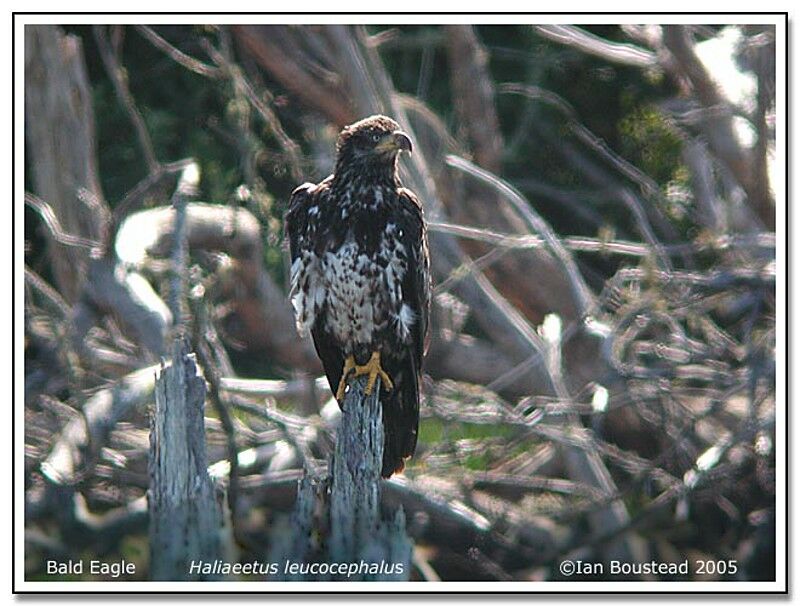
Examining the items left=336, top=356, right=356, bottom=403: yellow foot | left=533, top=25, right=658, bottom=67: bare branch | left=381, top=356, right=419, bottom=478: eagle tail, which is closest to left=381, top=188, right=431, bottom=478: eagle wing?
left=381, top=356, right=419, bottom=478: eagle tail

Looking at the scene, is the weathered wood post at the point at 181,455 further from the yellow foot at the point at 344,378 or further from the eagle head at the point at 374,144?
the eagle head at the point at 374,144

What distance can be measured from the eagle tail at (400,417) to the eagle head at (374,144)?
2.06ft

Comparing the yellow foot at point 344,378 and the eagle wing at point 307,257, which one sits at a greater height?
the eagle wing at point 307,257

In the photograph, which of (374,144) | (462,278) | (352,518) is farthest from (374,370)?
(462,278)

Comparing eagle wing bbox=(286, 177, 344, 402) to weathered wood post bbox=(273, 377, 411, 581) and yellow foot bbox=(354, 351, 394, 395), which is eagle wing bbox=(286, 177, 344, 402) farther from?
weathered wood post bbox=(273, 377, 411, 581)

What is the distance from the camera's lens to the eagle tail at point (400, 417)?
13.3ft

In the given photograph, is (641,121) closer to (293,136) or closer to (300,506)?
(293,136)

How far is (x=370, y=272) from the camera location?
3.96 meters

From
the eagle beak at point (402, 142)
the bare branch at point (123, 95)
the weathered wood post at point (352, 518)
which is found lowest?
the weathered wood post at point (352, 518)

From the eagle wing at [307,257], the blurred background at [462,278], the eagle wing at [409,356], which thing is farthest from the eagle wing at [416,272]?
the blurred background at [462,278]

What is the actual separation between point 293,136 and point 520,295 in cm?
138

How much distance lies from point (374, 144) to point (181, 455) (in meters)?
1.26
